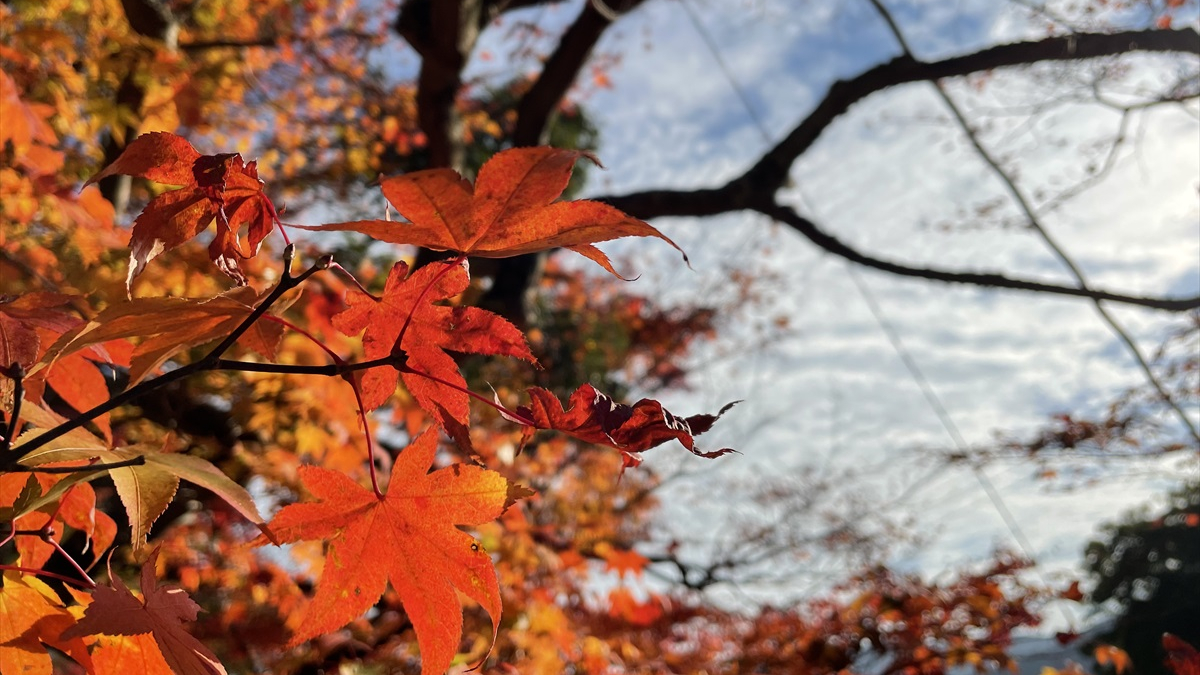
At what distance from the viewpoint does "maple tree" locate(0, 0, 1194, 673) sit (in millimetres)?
385

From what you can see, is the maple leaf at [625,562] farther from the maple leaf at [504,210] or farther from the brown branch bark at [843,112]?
the maple leaf at [504,210]

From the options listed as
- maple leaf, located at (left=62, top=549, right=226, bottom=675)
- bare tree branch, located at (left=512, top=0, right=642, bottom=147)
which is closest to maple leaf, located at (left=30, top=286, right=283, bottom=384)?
maple leaf, located at (left=62, top=549, right=226, bottom=675)

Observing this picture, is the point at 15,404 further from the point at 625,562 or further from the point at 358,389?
the point at 625,562

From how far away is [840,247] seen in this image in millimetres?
2525

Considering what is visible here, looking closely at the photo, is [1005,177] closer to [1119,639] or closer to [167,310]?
[1119,639]

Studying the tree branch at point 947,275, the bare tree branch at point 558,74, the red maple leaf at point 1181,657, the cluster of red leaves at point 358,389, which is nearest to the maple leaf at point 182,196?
the cluster of red leaves at point 358,389

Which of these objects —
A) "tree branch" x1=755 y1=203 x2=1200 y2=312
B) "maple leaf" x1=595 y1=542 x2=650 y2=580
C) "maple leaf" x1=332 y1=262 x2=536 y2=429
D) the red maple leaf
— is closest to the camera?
"maple leaf" x1=332 y1=262 x2=536 y2=429

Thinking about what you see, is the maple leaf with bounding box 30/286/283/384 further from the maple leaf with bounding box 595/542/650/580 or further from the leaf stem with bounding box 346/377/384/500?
the maple leaf with bounding box 595/542/650/580

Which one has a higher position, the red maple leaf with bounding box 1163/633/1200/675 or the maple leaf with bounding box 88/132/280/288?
the red maple leaf with bounding box 1163/633/1200/675

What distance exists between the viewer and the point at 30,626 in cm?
42

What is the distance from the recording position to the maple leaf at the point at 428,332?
455 millimetres

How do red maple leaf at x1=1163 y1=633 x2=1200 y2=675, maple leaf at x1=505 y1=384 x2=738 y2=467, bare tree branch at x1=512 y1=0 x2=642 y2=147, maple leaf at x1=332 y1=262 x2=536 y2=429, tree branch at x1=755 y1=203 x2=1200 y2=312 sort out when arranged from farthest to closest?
bare tree branch at x1=512 y1=0 x2=642 y2=147 < tree branch at x1=755 y1=203 x2=1200 y2=312 < red maple leaf at x1=1163 y1=633 x2=1200 y2=675 < maple leaf at x1=332 y1=262 x2=536 y2=429 < maple leaf at x1=505 y1=384 x2=738 y2=467

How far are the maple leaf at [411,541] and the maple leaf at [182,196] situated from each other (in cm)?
14

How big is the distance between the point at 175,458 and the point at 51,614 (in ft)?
0.39
